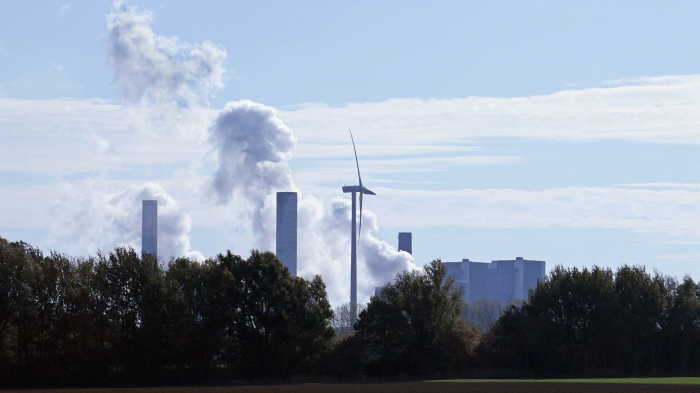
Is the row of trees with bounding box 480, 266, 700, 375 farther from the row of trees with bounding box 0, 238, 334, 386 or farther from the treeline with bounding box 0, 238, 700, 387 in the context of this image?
the row of trees with bounding box 0, 238, 334, 386

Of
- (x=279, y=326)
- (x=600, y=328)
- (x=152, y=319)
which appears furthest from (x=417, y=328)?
(x=152, y=319)

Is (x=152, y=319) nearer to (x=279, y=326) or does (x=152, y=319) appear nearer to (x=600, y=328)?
(x=279, y=326)

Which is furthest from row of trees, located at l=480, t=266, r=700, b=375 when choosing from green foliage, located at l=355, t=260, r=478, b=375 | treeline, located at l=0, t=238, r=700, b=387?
green foliage, located at l=355, t=260, r=478, b=375

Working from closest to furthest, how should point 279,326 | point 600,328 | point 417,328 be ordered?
point 279,326
point 417,328
point 600,328

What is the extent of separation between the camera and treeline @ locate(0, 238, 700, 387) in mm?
95125

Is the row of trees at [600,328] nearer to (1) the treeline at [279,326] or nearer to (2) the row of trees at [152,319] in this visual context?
(1) the treeline at [279,326]

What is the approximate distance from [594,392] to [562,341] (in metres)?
46.6

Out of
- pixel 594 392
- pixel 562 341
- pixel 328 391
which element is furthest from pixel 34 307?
pixel 562 341

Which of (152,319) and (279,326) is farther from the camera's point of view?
(279,326)

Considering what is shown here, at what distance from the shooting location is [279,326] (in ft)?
346

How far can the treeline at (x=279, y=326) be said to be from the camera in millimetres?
95125

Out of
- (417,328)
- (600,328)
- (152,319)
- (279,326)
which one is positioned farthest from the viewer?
(600,328)

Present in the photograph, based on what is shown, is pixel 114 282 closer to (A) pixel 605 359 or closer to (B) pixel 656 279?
(A) pixel 605 359

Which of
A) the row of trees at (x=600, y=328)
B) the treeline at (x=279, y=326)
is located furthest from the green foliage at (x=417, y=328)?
the row of trees at (x=600, y=328)
